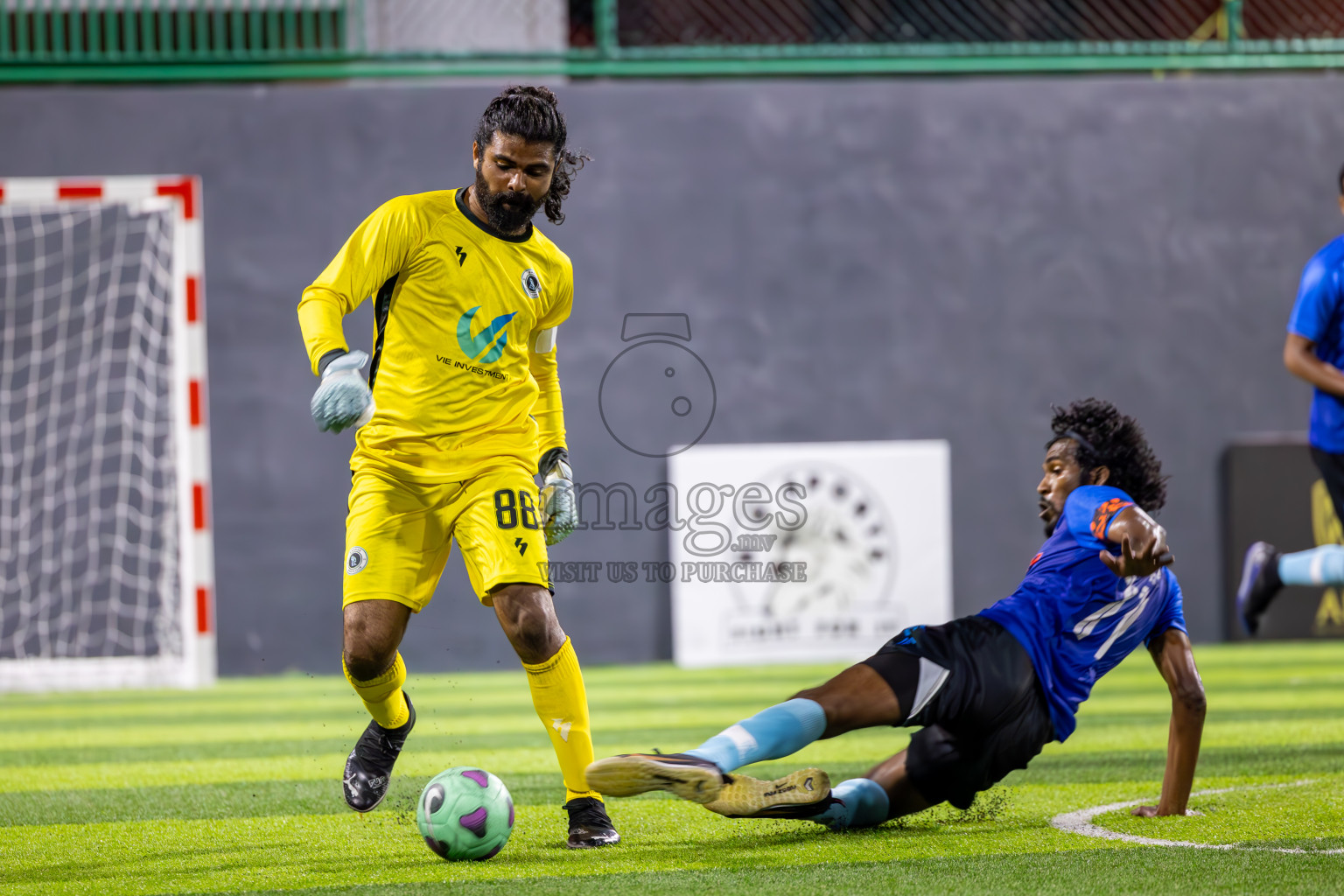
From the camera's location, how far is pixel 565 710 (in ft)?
11.9

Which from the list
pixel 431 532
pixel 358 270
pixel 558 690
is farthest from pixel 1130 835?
pixel 358 270

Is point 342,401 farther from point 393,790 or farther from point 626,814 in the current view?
point 393,790

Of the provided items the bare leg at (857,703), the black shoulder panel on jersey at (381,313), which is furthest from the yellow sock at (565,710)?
the black shoulder panel on jersey at (381,313)

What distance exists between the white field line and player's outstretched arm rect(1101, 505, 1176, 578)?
825 mm

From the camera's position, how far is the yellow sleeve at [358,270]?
354 centimetres

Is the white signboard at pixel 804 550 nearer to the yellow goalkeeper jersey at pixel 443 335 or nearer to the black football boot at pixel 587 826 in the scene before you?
the yellow goalkeeper jersey at pixel 443 335

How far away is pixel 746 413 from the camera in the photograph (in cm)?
989

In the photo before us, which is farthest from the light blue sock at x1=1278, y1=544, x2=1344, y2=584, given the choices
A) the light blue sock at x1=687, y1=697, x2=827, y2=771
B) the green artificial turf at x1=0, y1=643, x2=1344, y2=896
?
the light blue sock at x1=687, y1=697, x2=827, y2=771

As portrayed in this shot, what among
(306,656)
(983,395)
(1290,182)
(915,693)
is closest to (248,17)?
(306,656)

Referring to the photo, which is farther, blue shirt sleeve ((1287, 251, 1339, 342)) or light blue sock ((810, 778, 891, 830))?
blue shirt sleeve ((1287, 251, 1339, 342))

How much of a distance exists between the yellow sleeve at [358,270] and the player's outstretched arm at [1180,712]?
7.93 ft

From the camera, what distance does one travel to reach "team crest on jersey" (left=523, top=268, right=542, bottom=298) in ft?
12.8

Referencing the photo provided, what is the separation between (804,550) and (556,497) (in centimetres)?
530

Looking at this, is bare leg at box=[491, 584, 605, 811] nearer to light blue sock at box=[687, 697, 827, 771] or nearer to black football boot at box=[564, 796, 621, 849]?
black football boot at box=[564, 796, 621, 849]
